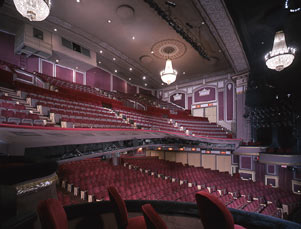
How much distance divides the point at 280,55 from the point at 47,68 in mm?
7914

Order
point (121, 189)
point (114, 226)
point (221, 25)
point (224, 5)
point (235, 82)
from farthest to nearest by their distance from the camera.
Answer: point (235, 82) → point (221, 25) → point (224, 5) → point (121, 189) → point (114, 226)

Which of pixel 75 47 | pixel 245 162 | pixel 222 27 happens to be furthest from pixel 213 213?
pixel 245 162

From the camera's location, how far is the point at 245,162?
725cm

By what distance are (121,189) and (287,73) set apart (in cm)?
606

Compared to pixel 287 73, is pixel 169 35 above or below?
above

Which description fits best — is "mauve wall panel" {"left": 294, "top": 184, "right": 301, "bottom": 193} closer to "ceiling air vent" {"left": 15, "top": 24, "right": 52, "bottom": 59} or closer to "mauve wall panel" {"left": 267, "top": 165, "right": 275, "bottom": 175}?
"mauve wall panel" {"left": 267, "top": 165, "right": 275, "bottom": 175}

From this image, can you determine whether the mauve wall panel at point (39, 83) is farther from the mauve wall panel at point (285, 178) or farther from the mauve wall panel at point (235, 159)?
the mauve wall panel at point (285, 178)

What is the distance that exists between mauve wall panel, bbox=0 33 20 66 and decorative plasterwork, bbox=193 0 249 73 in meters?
6.25

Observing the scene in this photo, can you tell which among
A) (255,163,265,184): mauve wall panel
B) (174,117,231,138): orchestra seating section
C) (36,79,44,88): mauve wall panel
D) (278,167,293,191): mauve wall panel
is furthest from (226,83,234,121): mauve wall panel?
(36,79,44,88): mauve wall panel

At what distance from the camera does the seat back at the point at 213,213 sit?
23.9 inches

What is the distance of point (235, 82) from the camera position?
322 inches

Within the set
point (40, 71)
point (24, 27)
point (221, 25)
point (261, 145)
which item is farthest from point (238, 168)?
point (24, 27)

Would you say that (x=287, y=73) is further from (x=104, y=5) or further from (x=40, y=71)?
(x=40, y=71)

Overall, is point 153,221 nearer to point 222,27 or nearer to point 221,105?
point 222,27
